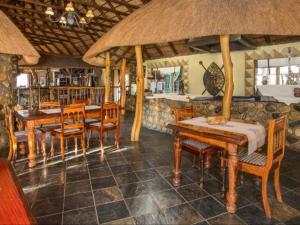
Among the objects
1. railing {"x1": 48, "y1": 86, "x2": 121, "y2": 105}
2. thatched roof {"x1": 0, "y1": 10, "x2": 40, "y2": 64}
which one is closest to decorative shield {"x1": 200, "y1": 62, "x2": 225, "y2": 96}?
railing {"x1": 48, "y1": 86, "x2": 121, "y2": 105}

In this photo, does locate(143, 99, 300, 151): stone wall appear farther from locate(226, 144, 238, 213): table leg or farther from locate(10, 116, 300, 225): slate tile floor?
locate(226, 144, 238, 213): table leg

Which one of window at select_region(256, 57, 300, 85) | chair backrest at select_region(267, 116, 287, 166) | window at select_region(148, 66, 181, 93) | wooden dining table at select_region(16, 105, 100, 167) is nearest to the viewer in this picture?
chair backrest at select_region(267, 116, 287, 166)

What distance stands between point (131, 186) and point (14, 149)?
7.04ft

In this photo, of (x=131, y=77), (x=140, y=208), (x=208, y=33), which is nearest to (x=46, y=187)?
(x=140, y=208)

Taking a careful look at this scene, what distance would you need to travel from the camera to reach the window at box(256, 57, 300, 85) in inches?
248

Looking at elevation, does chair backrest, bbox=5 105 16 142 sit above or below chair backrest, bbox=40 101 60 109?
below

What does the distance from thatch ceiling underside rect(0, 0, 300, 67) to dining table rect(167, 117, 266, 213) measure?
3493 millimetres

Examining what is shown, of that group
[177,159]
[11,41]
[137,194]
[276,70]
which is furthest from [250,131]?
[276,70]

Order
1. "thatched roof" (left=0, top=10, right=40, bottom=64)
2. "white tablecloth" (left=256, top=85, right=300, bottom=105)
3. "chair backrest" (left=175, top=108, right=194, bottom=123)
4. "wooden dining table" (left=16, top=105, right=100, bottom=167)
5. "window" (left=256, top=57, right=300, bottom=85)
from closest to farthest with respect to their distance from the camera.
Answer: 1. "thatched roof" (left=0, top=10, right=40, bottom=64)
2. "chair backrest" (left=175, top=108, right=194, bottom=123)
3. "wooden dining table" (left=16, top=105, right=100, bottom=167)
4. "white tablecloth" (left=256, top=85, right=300, bottom=105)
5. "window" (left=256, top=57, right=300, bottom=85)

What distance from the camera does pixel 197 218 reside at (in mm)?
2109

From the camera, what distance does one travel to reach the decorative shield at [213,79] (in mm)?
7988

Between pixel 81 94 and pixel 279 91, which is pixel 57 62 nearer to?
pixel 81 94

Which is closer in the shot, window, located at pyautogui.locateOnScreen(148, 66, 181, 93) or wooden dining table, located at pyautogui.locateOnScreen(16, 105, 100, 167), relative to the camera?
wooden dining table, located at pyautogui.locateOnScreen(16, 105, 100, 167)

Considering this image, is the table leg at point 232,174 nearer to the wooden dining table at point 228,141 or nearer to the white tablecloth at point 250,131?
the wooden dining table at point 228,141
